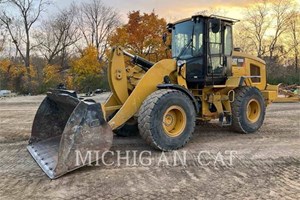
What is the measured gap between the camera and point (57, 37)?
3891cm

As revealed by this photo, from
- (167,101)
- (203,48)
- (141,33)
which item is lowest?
(167,101)

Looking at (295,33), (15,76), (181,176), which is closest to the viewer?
(181,176)

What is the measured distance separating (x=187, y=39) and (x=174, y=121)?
1.80m

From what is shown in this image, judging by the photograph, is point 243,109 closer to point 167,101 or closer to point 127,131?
point 167,101

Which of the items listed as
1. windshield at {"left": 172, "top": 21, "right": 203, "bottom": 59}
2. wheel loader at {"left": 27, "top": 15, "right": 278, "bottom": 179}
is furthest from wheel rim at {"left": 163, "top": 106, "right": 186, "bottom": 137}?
windshield at {"left": 172, "top": 21, "right": 203, "bottom": 59}

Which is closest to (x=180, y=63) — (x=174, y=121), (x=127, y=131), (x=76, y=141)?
(x=174, y=121)

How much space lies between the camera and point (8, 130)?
830 centimetres

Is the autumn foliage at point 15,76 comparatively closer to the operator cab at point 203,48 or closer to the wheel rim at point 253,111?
the operator cab at point 203,48

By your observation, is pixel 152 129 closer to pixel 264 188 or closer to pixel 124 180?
pixel 124 180

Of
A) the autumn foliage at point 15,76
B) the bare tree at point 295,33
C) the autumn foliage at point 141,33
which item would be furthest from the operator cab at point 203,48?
the bare tree at point 295,33

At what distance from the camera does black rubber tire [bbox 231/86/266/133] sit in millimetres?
7077

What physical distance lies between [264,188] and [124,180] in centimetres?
173

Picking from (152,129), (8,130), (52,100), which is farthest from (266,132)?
(8,130)

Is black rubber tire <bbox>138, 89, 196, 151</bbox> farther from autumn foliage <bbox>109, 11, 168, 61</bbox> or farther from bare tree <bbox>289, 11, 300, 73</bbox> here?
bare tree <bbox>289, 11, 300, 73</bbox>
